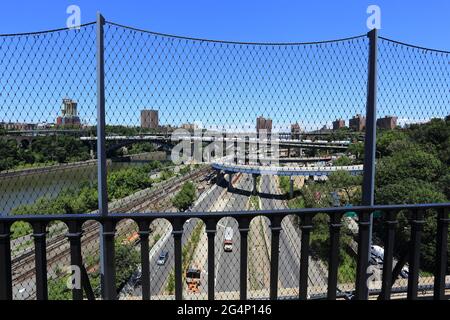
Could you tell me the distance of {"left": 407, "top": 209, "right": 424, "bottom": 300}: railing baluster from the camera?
223cm

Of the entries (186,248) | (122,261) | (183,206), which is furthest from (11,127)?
(186,248)

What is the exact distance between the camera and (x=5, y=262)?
1.91 m

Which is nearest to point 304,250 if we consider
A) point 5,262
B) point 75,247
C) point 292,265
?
point 75,247

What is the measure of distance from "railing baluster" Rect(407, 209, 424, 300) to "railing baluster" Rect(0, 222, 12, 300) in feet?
7.94

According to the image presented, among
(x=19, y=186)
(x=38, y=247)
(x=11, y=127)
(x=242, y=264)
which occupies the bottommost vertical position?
(x=242, y=264)

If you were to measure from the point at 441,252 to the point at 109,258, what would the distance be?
2.12m

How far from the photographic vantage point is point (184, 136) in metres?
2.88

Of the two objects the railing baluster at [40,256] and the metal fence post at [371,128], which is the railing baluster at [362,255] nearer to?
the metal fence post at [371,128]

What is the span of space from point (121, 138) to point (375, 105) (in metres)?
1.97

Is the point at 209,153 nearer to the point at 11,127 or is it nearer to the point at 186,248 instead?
the point at 11,127

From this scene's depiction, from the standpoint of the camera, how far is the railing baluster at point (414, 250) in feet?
7.33

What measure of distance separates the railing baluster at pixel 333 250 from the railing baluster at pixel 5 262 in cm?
183

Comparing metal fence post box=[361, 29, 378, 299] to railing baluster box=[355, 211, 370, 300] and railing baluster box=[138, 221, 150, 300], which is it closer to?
railing baluster box=[355, 211, 370, 300]

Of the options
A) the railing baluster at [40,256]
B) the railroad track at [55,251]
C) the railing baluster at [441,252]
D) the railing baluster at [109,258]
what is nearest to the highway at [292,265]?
the railroad track at [55,251]
